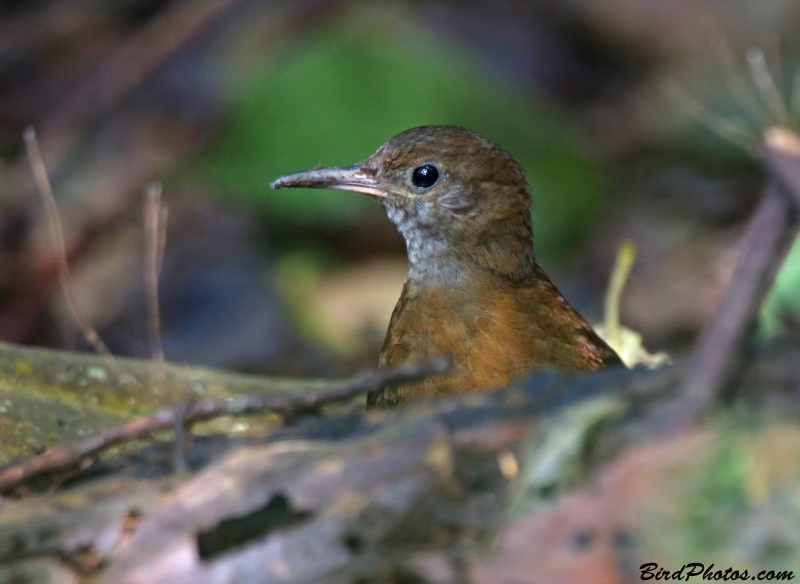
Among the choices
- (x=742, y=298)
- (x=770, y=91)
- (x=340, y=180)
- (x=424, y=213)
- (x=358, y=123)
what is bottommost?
(x=742, y=298)

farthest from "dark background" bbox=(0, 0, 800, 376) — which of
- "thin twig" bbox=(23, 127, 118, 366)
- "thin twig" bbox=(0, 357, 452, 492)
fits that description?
"thin twig" bbox=(0, 357, 452, 492)

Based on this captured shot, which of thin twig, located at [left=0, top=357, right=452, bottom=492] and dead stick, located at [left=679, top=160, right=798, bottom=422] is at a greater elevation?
thin twig, located at [left=0, top=357, right=452, bottom=492]

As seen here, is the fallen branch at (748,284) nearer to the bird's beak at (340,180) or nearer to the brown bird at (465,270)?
the brown bird at (465,270)

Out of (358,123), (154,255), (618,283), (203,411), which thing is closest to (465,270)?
(618,283)

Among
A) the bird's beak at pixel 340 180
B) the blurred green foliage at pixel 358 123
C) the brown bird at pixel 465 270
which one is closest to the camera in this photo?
the brown bird at pixel 465 270

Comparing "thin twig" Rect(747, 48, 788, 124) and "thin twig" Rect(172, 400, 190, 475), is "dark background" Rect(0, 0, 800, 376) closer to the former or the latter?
"thin twig" Rect(747, 48, 788, 124)

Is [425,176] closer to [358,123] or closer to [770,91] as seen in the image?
[770,91]

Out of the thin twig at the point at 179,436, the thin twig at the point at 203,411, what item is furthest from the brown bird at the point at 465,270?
the thin twig at the point at 179,436
